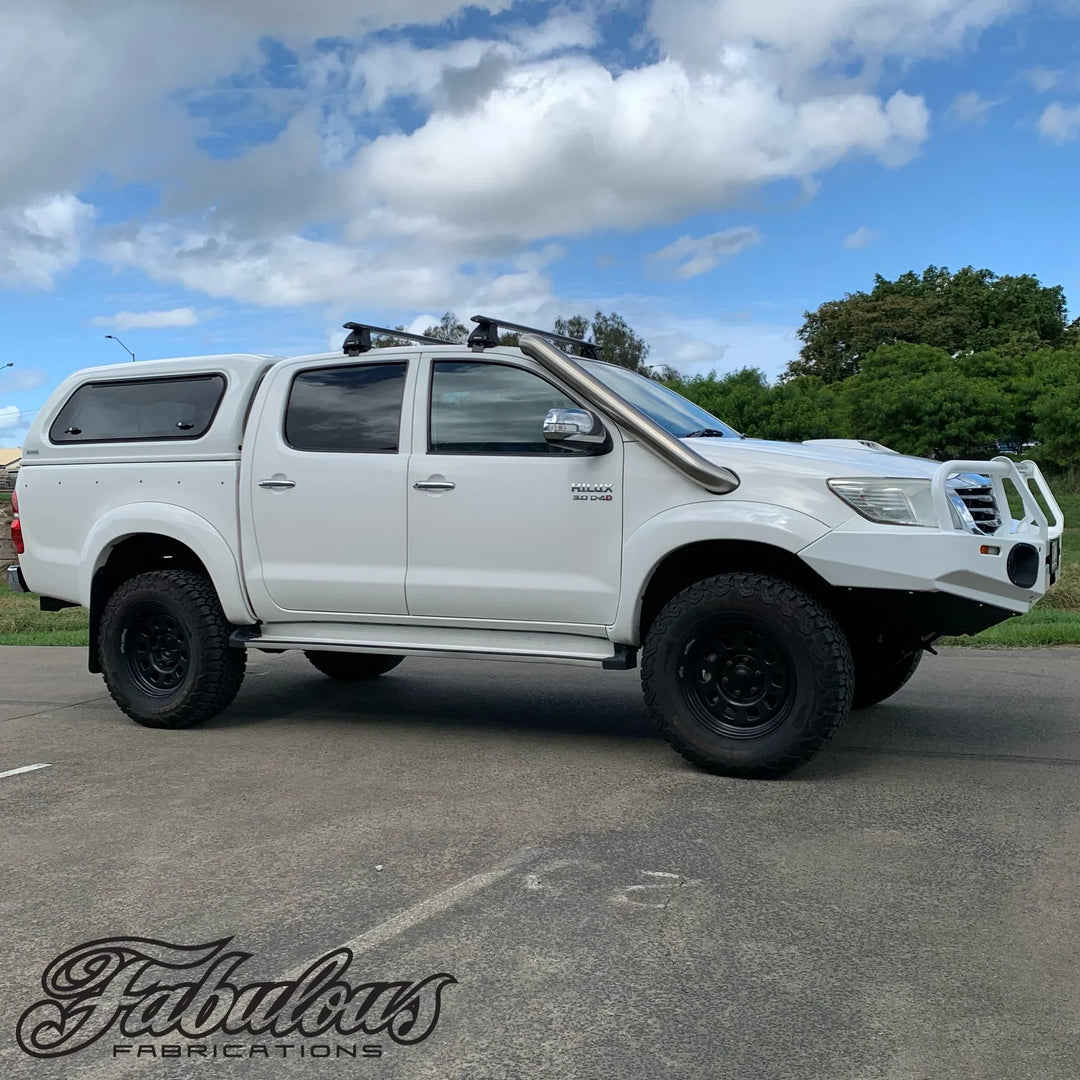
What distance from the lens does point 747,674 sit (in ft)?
18.7

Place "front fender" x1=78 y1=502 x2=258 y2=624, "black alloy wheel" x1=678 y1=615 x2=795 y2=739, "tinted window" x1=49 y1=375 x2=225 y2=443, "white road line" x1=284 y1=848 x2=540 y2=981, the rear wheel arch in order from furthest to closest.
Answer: the rear wheel arch < "tinted window" x1=49 y1=375 x2=225 y2=443 < "front fender" x1=78 y1=502 x2=258 y2=624 < "black alloy wheel" x1=678 y1=615 x2=795 y2=739 < "white road line" x1=284 y1=848 x2=540 y2=981

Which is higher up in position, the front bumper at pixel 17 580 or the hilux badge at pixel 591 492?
the hilux badge at pixel 591 492

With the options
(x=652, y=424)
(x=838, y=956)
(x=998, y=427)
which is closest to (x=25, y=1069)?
(x=838, y=956)

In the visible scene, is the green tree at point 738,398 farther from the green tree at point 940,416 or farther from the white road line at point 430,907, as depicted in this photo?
the white road line at point 430,907

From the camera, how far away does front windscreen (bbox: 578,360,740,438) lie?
20.7 ft

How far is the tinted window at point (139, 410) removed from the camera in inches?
283

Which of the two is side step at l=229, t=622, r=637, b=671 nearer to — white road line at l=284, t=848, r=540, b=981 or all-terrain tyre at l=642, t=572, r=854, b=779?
all-terrain tyre at l=642, t=572, r=854, b=779

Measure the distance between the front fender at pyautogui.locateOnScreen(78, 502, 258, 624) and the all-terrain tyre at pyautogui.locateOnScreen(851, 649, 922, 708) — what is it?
137 inches

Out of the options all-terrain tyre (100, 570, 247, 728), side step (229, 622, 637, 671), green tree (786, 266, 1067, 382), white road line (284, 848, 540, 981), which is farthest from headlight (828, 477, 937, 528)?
green tree (786, 266, 1067, 382)

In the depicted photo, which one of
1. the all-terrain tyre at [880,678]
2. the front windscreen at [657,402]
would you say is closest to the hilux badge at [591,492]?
the front windscreen at [657,402]

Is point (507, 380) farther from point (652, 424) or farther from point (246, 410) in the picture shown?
point (246, 410)

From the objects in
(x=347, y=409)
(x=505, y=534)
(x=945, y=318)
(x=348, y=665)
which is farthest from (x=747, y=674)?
(x=945, y=318)

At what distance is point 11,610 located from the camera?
1484 cm

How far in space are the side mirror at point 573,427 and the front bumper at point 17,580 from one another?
3.78m
